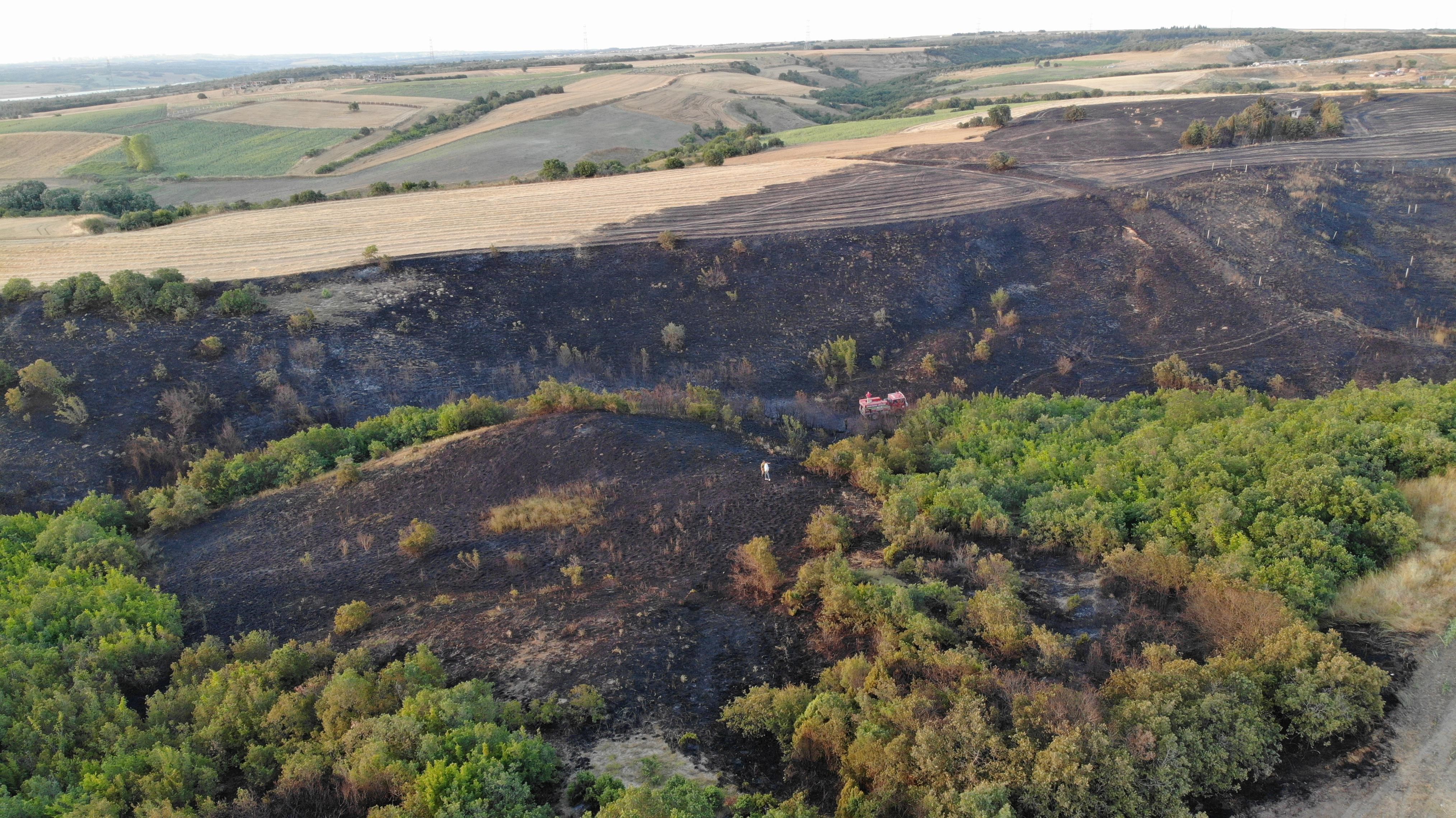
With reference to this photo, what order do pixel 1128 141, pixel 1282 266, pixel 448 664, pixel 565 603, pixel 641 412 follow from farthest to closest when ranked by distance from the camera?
pixel 1128 141
pixel 1282 266
pixel 641 412
pixel 565 603
pixel 448 664

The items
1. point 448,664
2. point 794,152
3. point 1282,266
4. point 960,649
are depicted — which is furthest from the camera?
point 794,152

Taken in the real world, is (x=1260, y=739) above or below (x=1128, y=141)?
below

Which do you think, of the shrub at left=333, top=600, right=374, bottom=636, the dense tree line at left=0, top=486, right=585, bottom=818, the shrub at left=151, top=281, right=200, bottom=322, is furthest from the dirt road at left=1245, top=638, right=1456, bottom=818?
the shrub at left=151, top=281, right=200, bottom=322

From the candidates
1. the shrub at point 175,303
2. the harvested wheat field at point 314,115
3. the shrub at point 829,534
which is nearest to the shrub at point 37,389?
the shrub at point 175,303

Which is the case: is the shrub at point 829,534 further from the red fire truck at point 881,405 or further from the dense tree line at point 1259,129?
the dense tree line at point 1259,129

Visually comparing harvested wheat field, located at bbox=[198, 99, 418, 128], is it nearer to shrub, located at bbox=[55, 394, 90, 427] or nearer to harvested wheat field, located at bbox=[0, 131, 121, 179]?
harvested wheat field, located at bbox=[0, 131, 121, 179]

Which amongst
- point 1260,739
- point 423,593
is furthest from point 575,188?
point 1260,739

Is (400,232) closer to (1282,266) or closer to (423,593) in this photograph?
(423,593)

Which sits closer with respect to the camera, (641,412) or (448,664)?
(448,664)
